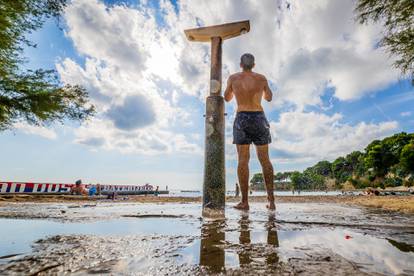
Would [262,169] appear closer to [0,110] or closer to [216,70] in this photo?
[216,70]

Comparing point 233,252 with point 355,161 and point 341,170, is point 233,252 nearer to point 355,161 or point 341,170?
point 355,161

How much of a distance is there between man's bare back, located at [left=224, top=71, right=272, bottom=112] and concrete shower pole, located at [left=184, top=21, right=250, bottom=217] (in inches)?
19.0

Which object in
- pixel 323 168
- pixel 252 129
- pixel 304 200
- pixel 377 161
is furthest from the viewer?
pixel 323 168

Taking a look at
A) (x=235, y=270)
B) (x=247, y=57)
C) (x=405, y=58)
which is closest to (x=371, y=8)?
(x=405, y=58)

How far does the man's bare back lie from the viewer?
12.7ft

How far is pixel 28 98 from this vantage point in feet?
38.7

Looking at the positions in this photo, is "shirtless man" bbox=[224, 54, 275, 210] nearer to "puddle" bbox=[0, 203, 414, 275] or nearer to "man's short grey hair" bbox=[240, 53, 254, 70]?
"man's short grey hair" bbox=[240, 53, 254, 70]

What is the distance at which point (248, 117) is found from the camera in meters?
3.84

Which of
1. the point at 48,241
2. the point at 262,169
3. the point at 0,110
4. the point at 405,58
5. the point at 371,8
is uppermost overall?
the point at 371,8

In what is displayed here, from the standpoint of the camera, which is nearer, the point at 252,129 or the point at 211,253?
the point at 211,253

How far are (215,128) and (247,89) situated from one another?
3.37ft

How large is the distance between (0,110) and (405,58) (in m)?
16.4

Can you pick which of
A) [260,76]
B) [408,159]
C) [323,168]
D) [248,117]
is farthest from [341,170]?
[248,117]

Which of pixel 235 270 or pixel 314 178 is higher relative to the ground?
pixel 314 178
